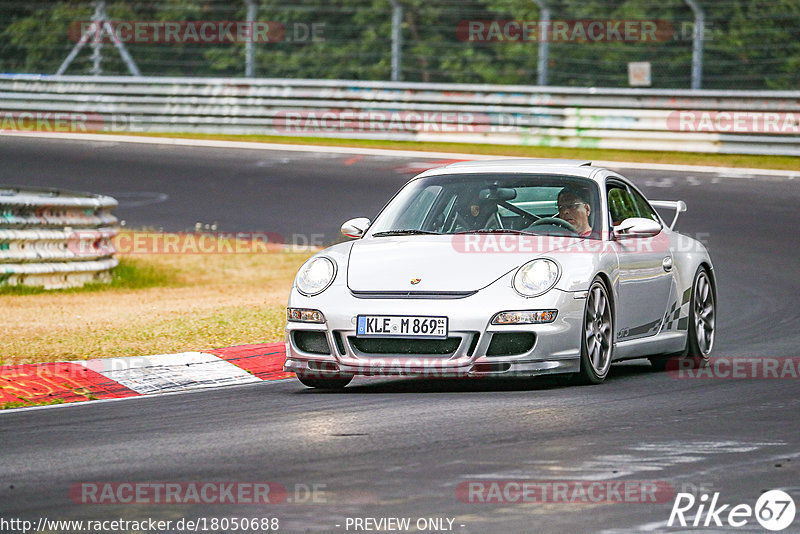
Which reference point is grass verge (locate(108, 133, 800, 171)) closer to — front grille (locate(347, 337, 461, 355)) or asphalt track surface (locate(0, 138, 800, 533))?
asphalt track surface (locate(0, 138, 800, 533))

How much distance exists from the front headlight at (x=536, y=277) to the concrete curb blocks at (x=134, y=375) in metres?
2.04

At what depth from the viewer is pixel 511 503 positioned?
5496 millimetres

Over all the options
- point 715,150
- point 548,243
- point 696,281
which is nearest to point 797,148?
point 715,150

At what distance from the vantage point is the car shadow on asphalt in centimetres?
863

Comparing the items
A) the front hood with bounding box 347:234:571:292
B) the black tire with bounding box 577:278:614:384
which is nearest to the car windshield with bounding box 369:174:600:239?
the front hood with bounding box 347:234:571:292

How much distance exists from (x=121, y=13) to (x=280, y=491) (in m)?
27.0

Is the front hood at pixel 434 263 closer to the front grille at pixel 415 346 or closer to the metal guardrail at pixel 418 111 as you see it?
the front grille at pixel 415 346

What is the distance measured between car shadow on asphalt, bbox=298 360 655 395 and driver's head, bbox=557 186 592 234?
92 cm

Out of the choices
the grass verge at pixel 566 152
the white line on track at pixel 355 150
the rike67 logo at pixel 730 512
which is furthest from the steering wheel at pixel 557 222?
the grass verge at pixel 566 152

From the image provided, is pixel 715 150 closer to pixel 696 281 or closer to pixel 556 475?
pixel 696 281

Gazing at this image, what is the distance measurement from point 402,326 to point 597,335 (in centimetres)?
120

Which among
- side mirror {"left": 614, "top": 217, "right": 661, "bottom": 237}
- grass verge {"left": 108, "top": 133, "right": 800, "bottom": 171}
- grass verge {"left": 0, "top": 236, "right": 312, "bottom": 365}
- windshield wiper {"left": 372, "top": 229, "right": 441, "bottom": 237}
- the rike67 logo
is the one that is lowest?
grass verge {"left": 0, "top": 236, "right": 312, "bottom": 365}

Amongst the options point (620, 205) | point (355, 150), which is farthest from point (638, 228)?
point (355, 150)

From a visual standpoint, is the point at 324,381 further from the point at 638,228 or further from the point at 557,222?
the point at 638,228
